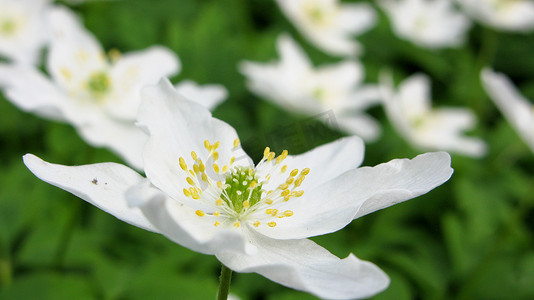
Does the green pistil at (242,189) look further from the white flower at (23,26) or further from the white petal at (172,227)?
the white flower at (23,26)

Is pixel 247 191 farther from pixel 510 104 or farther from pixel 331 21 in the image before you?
pixel 331 21

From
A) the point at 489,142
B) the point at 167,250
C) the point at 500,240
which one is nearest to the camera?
the point at 167,250

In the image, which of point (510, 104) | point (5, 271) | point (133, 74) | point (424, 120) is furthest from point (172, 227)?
point (424, 120)

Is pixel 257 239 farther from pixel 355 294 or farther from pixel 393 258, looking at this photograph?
pixel 393 258

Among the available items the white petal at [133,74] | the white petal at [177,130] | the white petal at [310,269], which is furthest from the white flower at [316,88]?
the white petal at [310,269]

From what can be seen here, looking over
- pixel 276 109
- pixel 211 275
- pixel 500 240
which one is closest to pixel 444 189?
pixel 500 240

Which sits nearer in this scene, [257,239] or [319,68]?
[257,239]
